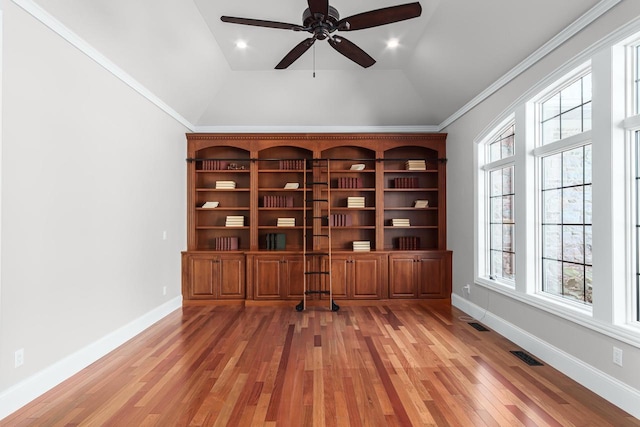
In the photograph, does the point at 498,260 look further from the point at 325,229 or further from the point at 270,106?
the point at 270,106

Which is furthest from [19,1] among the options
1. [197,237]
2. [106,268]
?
[197,237]

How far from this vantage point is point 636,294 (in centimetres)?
257

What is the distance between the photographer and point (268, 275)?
5539 millimetres

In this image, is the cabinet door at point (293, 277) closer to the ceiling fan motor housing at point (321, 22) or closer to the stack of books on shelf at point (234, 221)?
the stack of books on shelf at point (234, 221)

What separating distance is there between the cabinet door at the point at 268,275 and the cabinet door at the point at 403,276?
1824 millimetres

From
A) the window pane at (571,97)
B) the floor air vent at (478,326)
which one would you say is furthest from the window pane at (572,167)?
the floor air vent at (478,326)

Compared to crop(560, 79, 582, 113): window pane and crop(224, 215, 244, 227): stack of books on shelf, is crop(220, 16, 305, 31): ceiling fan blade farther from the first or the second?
crop(224, 215, 244, 227): stack of books on shelf

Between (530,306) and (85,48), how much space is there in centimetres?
504

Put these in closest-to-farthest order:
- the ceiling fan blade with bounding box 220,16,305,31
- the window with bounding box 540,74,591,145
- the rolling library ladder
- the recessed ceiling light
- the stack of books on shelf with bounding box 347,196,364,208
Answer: the ceiling fan blade with bounding box 220,16,305,31 → the window with bounding box 540,74,591,145 → the recessed ceiling light → the rolling library ladder → the stack of books on shelf with bounding box 347,196,364,208

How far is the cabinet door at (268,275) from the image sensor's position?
5.53 metres

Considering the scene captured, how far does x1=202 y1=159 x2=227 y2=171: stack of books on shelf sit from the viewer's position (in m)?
5.83

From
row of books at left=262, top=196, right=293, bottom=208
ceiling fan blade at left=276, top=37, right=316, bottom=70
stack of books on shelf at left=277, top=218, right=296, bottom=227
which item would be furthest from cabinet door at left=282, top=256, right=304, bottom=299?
ceiling fan blade at left=276, top=37, right=316, bottom=70

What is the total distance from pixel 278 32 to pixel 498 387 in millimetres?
4377

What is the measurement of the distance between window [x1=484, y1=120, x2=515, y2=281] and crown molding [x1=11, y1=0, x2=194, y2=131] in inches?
176
